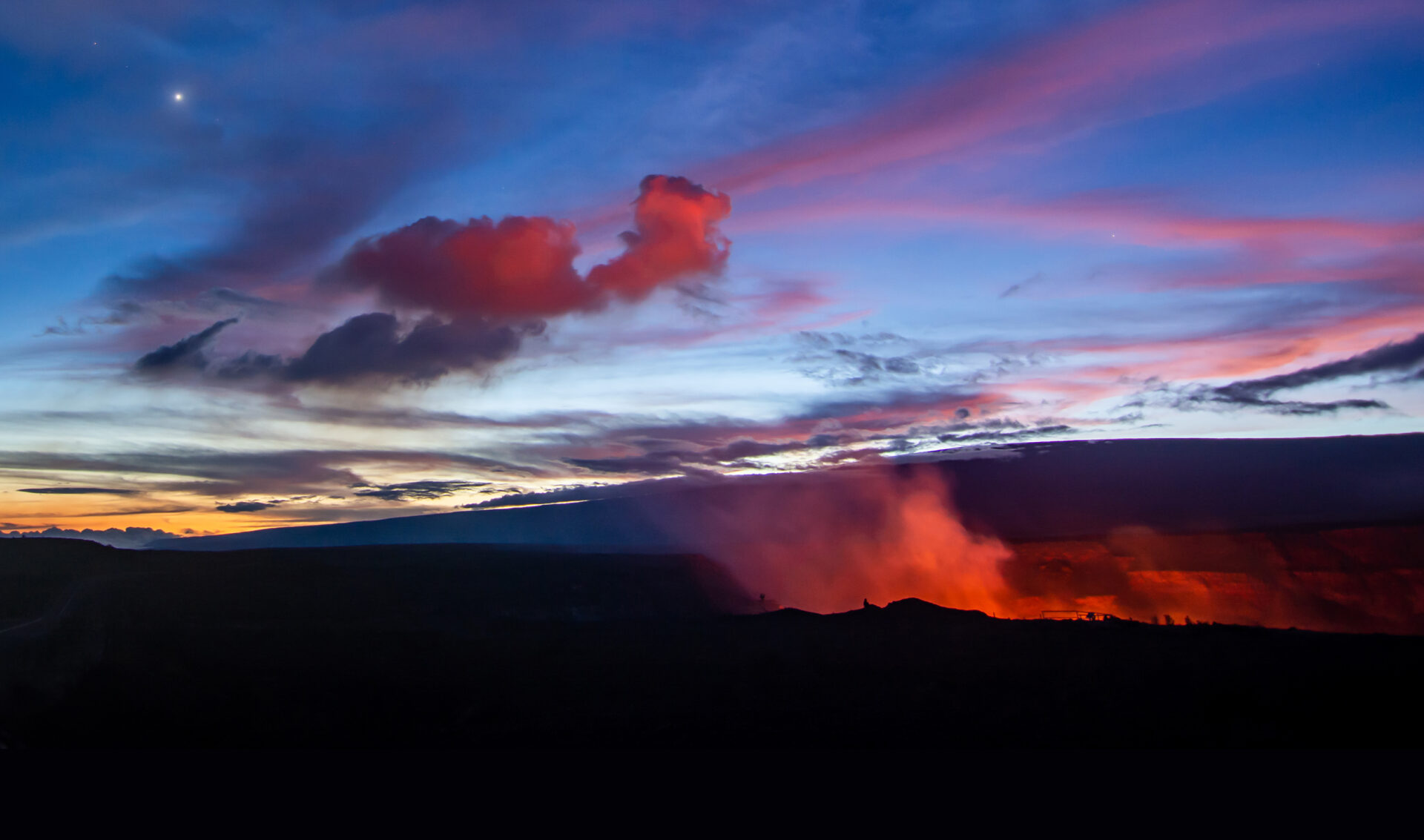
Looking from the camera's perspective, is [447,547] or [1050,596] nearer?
[1050,596]

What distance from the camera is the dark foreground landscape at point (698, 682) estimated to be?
57.8 feet

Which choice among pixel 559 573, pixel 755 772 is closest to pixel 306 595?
pixel 559 573

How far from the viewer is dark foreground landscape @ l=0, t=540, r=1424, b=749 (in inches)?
693

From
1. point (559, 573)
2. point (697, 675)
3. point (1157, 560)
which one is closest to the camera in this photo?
point (697, 675)

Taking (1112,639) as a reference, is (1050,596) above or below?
below

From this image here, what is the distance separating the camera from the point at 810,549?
262 ft

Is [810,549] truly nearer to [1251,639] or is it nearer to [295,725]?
[1251,639]

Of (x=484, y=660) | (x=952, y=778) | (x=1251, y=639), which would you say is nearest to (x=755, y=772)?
(x=952, y=778)

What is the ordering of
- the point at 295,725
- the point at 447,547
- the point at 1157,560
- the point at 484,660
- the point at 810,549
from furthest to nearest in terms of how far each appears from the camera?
the point at 447,547, the point at 810,549, the point at 1157,560, the point at 484,660, the point at 295,725

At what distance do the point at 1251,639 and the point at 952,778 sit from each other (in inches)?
686

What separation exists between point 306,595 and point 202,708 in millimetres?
24394

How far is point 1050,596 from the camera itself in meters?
54.6

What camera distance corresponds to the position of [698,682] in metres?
23.1

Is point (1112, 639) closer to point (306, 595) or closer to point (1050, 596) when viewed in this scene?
point (1050, 596)
